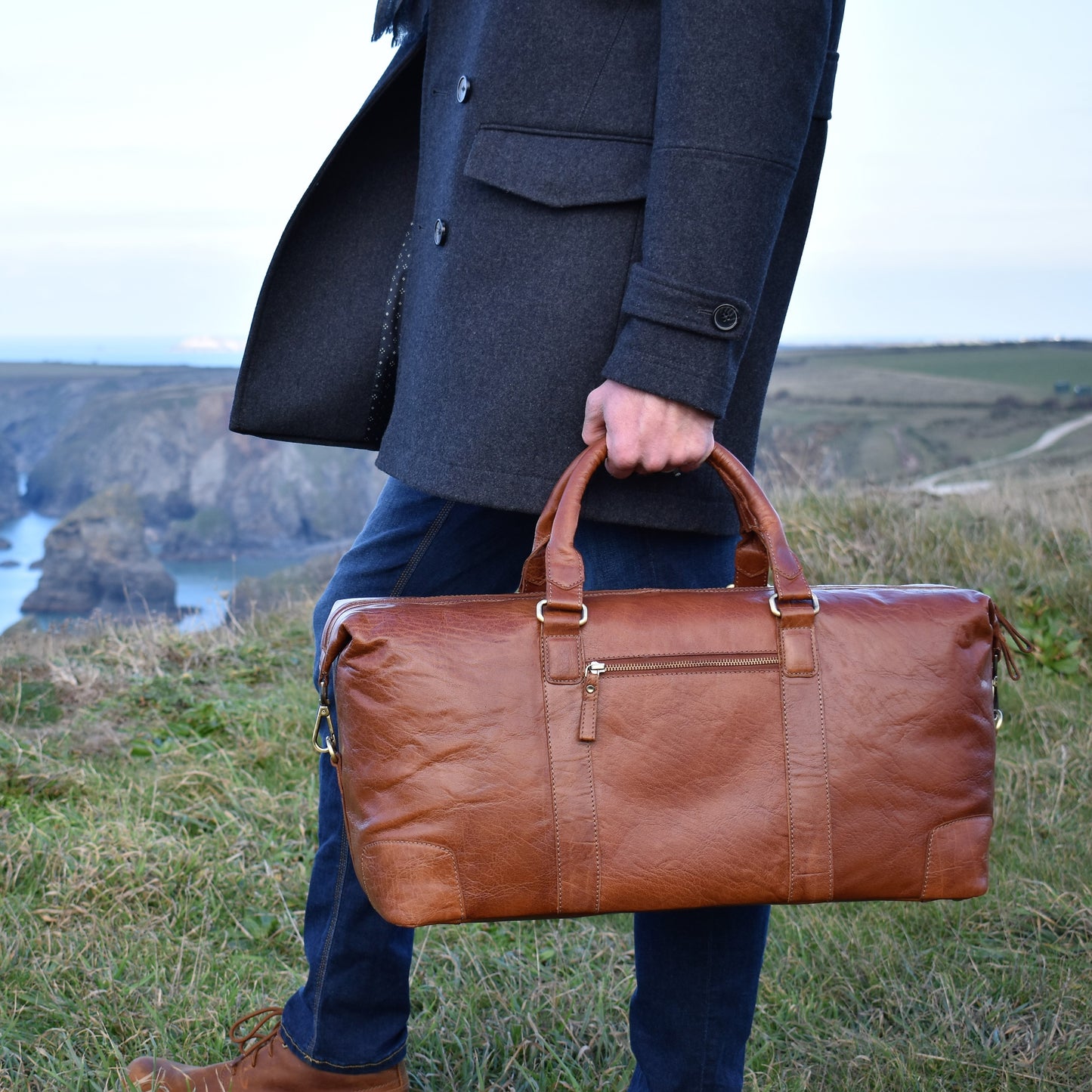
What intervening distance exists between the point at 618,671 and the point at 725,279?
45 centimetres

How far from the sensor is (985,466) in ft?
32.3

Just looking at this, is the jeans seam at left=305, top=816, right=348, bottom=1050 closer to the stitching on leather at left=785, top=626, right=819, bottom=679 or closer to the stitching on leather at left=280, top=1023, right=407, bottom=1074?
the stitching on leather at left=280, top=1023, right=407, bottom=1074

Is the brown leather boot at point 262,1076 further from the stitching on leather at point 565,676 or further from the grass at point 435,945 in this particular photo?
the stitching on leather at point 565,676

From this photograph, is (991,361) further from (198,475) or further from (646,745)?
(646,745)

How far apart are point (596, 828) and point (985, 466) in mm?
9739

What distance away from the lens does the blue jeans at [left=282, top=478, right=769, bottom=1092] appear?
1327mm

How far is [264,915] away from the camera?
2.27 metres

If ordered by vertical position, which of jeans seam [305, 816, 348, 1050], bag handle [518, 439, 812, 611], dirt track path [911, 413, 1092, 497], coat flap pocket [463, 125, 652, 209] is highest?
coat flap pocket [463, 125, 652, 209]

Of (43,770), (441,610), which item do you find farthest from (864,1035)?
(43,770)

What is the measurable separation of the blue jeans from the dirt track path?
497 cm

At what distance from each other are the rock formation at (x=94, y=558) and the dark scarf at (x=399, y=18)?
949cm

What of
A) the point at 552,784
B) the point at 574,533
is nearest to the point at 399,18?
the point at 574,533

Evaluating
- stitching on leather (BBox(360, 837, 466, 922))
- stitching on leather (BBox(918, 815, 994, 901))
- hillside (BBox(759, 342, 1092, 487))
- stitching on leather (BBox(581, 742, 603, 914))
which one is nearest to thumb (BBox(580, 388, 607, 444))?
stitching on leather (BBox(581, 742, 603, 914))

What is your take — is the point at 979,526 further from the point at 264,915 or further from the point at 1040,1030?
the point at 264,915
